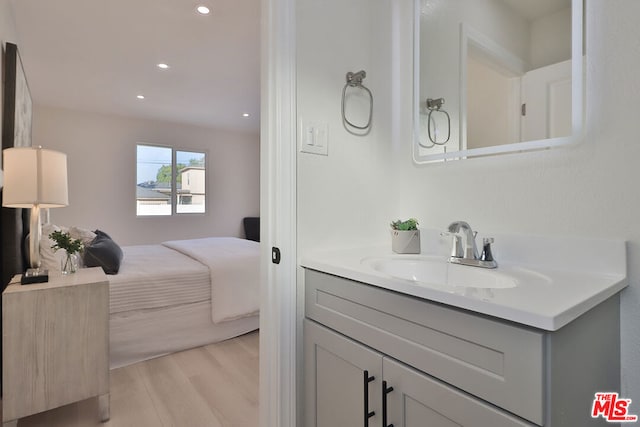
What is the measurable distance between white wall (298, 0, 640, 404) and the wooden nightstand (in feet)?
4.18

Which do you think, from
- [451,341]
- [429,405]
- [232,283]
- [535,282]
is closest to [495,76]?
[535,282]

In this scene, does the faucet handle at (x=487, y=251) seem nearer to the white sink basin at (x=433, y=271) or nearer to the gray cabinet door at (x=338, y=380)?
the white sink basin at (x=433, y=271)

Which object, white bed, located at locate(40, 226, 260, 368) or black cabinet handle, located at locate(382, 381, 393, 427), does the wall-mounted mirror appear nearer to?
black cabinet handle, located at locate(382, 381, 393, 427)

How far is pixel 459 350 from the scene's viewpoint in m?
0.71

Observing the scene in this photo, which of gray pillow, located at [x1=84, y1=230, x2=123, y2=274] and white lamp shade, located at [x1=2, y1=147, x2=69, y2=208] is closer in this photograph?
white lamp shade, located at [x1=2, y1=147, x2=69, y2=208]

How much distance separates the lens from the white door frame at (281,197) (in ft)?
3.75

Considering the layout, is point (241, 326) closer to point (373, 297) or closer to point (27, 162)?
point (27, 162)

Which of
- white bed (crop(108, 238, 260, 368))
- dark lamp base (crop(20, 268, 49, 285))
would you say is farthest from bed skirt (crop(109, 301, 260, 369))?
dark lamp base (crop(20, 268, 49, 285))

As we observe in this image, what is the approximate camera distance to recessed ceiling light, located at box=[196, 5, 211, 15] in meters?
2.25

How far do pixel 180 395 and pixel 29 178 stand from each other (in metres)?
1.42

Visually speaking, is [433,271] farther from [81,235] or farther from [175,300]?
[81,235]

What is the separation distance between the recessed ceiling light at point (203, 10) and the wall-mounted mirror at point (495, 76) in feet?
5.05

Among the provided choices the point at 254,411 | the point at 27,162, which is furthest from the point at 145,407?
the point at 27,162

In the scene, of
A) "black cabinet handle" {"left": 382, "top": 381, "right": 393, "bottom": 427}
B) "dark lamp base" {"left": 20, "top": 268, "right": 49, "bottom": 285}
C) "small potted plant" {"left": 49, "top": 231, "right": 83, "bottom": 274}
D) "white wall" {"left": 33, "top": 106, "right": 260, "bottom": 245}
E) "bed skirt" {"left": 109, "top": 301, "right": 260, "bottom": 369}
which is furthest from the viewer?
"white wall" {"left": 33, "top": 106, "right": 260, "bottom": 245}
